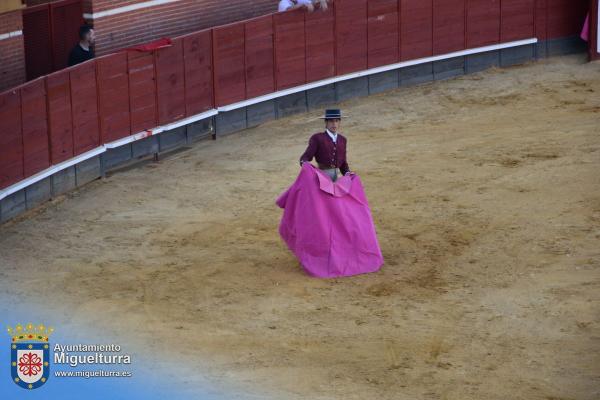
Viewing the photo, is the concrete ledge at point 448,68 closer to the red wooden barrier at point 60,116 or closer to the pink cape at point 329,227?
the red wooden barrier at point 60,116

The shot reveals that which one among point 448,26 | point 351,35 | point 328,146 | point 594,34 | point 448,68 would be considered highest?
point 328,146

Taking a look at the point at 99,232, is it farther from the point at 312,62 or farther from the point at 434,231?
the point at 312,62

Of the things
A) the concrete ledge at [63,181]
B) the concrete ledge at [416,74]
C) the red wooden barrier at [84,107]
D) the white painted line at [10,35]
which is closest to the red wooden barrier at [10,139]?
the concrete ledge at [63,181]

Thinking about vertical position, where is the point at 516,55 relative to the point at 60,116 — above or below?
below

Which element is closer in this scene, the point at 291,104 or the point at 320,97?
the point at 291,104

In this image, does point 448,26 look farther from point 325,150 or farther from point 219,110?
point 325,150

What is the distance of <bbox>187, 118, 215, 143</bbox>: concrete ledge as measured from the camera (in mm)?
20781

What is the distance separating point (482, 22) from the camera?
2412 cm

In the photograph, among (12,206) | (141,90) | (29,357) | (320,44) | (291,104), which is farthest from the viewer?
(320,44)

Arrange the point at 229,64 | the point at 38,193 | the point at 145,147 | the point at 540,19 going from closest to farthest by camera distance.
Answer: the point at 38,193 → the point at 145,147 → the point at 229,64 → the point at 540,19

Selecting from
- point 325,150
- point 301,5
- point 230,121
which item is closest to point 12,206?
point 325,150

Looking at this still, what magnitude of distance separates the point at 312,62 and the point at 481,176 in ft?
13.6

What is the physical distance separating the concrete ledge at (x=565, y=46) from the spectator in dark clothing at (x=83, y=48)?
8.34 metres

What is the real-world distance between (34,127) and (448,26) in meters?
7.92
